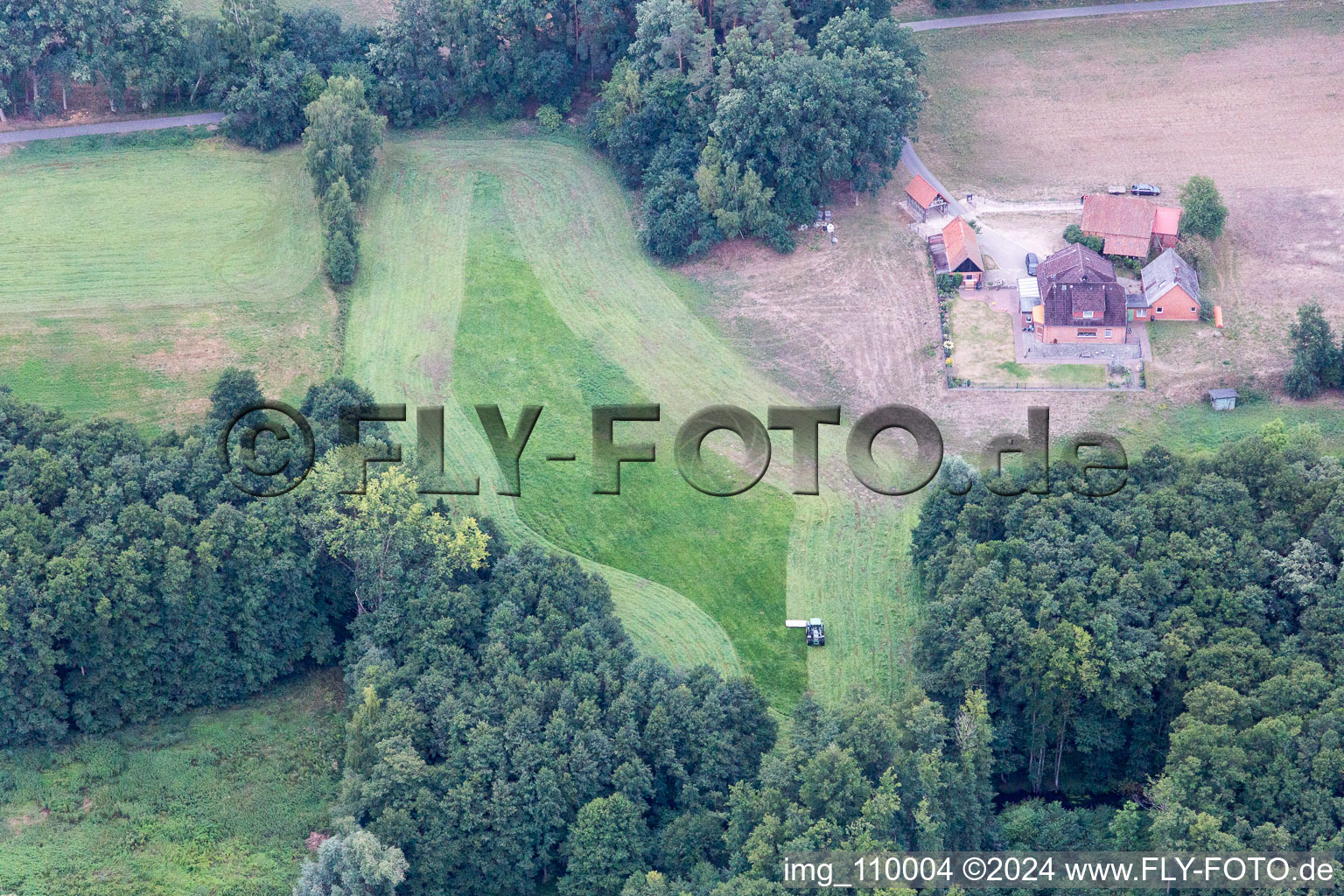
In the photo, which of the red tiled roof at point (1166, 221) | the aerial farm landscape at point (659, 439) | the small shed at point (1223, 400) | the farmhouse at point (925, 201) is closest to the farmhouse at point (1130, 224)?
the red tiled roof at point (1166, 221)

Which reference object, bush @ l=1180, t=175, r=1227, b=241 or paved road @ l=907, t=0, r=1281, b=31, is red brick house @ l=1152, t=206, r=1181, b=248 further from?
paved road @ l=907, t=0, r=1281, b=31

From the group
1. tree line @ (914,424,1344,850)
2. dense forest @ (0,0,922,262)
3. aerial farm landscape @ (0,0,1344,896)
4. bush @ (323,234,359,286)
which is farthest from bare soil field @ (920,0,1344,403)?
bush @ (323,234,359,286)

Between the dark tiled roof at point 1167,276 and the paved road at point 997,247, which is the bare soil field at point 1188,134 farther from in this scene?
the dark tiled roof at point 1167,276

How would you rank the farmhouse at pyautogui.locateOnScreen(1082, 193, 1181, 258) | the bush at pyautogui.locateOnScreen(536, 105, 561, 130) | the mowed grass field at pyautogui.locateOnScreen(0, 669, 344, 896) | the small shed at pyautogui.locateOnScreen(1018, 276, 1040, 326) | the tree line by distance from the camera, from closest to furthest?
1. the tree line
2. the mowed grass field at pyautogui.locateOnScreen(0, 669, 344, 896)
3. the small shed at pyautogui.locateOnScreen(1018, 276, 1040, 326)
4. the farmhouse at pyautogui.locateOnScreen(1082, 193, 1181, 258)
5. the bush at pyautogui.locateOnScreen(536, 105, 561, 130)

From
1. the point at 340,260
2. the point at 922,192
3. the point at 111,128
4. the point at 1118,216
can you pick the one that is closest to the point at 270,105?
the point at 111,128

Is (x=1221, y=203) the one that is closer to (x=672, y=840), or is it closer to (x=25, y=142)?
(x=672, y=840)

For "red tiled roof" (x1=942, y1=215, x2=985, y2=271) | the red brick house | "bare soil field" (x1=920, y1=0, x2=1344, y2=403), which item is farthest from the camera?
the red brick house

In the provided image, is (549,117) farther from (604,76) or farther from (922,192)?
(922,192)
